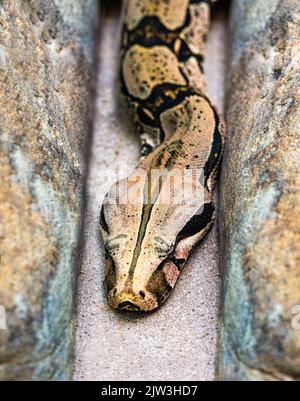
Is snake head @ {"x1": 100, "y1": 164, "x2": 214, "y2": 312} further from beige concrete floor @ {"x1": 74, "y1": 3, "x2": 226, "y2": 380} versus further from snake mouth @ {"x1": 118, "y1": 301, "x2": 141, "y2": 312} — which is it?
beige concrete floor @ {"x1": 74, "y1": 3, "x2": 226, "y2": 380}

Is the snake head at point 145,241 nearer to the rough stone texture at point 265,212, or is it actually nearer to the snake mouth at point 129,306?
the snake mouth at point 129,306

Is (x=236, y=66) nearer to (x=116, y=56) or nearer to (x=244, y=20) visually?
(x=244, y=20)

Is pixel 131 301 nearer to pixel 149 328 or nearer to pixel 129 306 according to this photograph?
pixel 129 306

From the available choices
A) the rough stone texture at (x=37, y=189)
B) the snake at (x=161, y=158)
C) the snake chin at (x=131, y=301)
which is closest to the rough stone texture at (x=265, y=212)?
the snake at (x=161, y=158)

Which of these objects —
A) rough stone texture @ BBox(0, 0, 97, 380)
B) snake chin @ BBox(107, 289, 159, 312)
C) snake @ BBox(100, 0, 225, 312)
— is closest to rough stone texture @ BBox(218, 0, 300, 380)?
snake @ BBox(100, 0, 225, 312)
